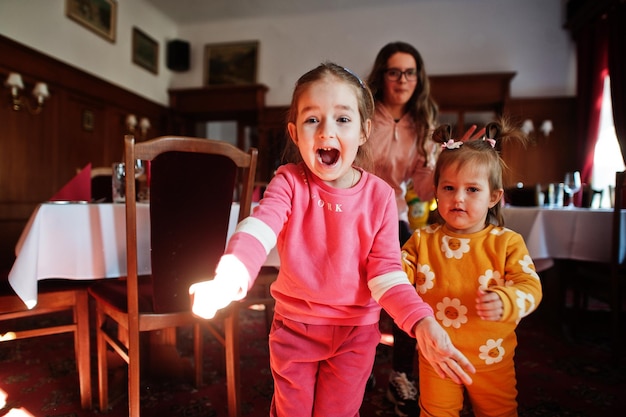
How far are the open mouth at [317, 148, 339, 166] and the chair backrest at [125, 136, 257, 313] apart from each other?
571 mm

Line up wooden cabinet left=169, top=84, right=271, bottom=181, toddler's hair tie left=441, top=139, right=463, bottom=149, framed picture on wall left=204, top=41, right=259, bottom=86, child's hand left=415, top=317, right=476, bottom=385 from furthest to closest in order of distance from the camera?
1. framed picture on wall left=204, top=41, right=259, bottom=86
2. wooden cabinet left=169, top=84, right=271, bottom=181
3. toddler's hair tie left=441, top=139, right=463, bottom=149
4. child's hand left=415, top=317, right=476, bottom=385

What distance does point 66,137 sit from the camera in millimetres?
5066

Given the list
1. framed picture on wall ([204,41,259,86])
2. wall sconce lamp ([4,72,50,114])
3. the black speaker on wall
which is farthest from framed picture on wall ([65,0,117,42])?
framed picture on wall ([204,41,259,86])

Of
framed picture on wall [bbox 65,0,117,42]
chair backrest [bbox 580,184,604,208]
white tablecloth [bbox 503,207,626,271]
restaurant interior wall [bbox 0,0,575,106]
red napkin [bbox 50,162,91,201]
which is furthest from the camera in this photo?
restaurant interior wall [bbox 0,0,575,106]

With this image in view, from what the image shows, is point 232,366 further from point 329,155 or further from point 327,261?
point 329,155

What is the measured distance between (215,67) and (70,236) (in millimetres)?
6229

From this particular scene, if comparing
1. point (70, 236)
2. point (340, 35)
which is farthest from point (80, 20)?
point (70, 236)

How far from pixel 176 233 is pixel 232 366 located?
1.85 ft

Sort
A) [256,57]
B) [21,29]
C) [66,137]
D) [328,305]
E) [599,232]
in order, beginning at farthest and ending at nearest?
[256,57]
[66,137]
[21,29]
[599,232]
[328,305]

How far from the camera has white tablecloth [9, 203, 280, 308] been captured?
1398 mm

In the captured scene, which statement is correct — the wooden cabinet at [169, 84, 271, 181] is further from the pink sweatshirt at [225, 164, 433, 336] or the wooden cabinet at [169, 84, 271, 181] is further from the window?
the pink sweatshirt at [225, 164, 433, 336]

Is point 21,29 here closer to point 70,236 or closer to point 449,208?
point 70,236

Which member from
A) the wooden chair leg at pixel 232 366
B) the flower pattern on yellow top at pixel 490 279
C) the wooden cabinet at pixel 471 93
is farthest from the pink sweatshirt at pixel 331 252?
the wooden cabinet at pixel 471 93

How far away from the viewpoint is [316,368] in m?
0.95
